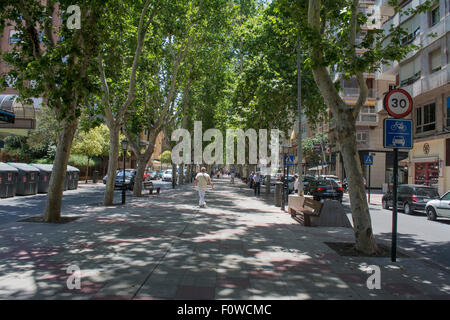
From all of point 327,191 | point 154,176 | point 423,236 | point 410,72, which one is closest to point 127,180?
point 327,191

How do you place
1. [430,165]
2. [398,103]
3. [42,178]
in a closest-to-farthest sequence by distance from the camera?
1. [398,103]
2. [42,178]
3. [430,165]

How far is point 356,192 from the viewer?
730 centimetres

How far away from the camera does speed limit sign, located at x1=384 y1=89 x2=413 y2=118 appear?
652 cm

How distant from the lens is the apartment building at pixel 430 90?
20.5m

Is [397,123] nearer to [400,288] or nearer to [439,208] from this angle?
[400,288]

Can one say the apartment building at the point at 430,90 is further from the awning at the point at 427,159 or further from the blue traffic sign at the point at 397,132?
the blue traffic sign at the point at 397,132

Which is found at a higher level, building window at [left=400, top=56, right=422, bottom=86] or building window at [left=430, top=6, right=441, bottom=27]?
building window at [left=430, top=6, right=441, bottom=27]

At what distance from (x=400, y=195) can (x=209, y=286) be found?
15.4m

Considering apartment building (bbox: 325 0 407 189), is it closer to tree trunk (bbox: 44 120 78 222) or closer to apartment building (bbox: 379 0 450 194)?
apartment building (bbox: 379 0 450 194)

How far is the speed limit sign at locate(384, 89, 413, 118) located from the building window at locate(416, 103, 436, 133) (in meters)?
19.0

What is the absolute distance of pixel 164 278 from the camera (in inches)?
195

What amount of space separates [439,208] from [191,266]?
12000mm

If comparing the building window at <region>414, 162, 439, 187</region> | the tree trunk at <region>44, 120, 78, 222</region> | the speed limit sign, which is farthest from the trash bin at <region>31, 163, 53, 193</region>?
the building window at <region>414, 162, 439, 187</region>

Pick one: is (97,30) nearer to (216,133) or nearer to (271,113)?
(271,113)
